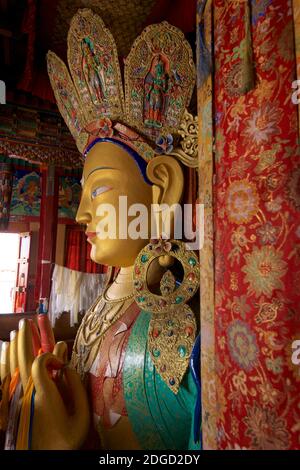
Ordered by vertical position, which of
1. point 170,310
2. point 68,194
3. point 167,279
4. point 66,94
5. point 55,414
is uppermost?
point 68,194

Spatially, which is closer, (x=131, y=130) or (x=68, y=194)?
(x=131, y=130)

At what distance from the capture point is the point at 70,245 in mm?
7082

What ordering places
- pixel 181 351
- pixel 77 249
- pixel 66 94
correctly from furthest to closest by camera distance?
pixel 77 249, pixel 66 94, pixel 181 351

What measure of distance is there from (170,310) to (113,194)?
53cm

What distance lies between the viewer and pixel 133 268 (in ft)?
4.18

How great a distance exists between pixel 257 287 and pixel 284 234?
0.44ft

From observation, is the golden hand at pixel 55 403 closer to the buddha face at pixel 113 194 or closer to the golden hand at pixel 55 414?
the golden hand at pixel 55 414

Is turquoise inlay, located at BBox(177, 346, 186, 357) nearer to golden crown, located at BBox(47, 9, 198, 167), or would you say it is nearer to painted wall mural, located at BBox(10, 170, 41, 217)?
golden crown, located at BBox(47, 9, 198, 167)

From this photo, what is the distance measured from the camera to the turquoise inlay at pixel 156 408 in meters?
0.95

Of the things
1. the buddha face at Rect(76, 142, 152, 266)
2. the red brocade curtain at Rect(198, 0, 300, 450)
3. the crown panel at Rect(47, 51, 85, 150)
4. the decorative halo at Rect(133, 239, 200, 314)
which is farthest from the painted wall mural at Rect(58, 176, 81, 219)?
the red brocade curtain at Rect(198, 0, 300, 450)

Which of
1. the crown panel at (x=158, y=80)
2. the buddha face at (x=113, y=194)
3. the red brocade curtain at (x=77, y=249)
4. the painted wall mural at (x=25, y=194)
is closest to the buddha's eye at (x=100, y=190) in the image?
the buddha face at (x=113, y=194)

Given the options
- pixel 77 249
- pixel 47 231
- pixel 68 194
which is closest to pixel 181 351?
pixel 47 231

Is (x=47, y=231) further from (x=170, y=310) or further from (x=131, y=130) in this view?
(x=170, y=310)
